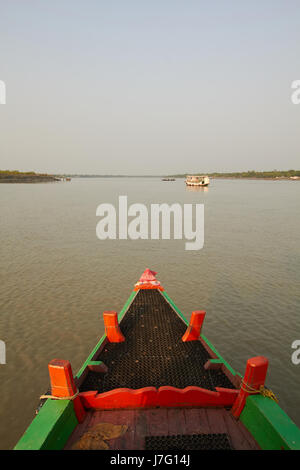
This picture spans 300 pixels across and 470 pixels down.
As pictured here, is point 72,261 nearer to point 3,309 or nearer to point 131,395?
point 3,309

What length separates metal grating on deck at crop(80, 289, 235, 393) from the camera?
19.4 feet

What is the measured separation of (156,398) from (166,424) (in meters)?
0.48

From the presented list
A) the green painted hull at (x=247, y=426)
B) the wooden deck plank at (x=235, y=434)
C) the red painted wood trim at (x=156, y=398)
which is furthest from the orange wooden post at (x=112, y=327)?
the wooden deck plank at (x=235, y=434)

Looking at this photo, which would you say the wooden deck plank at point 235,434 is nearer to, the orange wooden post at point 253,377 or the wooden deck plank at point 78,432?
the orange wooden post at point 253,377

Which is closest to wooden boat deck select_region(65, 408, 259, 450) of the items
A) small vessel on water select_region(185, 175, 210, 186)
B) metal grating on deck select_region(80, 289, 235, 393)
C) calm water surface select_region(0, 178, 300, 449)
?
metal grating on deck select_region(80, 289, 235, 393)

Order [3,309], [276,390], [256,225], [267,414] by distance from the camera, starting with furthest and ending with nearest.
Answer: [256,225], [3,309], [276,390], [267,414]

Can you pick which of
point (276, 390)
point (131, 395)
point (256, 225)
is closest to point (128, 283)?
point (276, 390)

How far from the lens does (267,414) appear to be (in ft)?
13.9

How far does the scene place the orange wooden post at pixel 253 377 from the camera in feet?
15.3

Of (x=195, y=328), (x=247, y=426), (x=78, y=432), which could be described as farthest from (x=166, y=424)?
(x=195, y=328)

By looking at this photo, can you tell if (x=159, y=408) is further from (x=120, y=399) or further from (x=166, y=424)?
(x=120, y=399)

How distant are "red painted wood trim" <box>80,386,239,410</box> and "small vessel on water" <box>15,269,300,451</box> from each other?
0.7 inches
